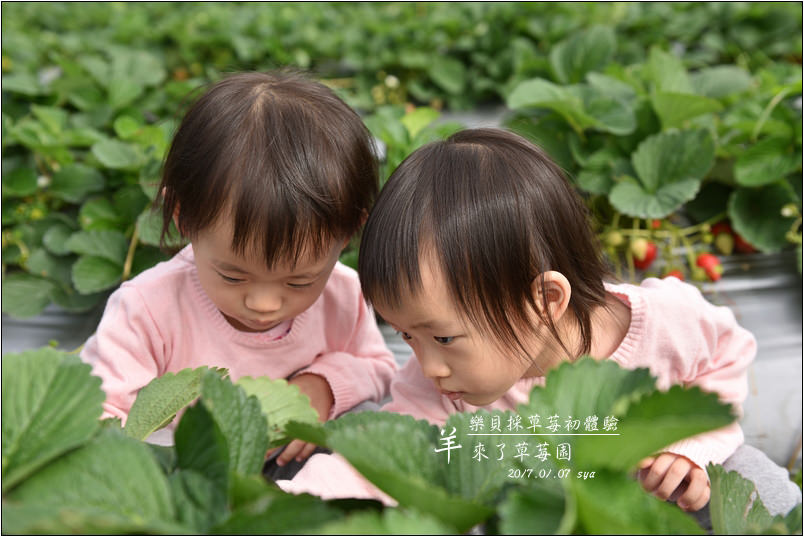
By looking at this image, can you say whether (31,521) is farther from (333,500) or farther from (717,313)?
(717,313)

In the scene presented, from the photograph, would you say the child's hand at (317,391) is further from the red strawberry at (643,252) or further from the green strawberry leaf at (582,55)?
the green strawberry leaf at (582,55)

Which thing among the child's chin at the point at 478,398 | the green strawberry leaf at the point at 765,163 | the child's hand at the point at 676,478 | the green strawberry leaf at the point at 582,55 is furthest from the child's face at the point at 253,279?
the green strawberry leaf at the point at 582,55

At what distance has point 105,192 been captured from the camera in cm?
179

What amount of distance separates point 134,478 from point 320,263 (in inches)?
25.2

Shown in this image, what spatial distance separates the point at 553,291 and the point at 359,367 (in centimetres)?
47

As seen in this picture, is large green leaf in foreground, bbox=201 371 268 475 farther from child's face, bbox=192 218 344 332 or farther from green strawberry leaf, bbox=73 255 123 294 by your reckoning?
green strawberry leaf, bbox=73 255 123 294

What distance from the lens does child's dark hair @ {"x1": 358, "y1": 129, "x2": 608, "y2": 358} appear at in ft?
2.94

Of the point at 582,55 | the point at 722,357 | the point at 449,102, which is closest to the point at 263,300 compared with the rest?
the point at 722,357

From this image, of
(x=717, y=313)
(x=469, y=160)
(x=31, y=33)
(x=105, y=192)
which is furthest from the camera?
(x=31, y=33)

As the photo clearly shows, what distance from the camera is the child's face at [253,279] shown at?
40.1 inches

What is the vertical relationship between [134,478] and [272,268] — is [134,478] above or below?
above

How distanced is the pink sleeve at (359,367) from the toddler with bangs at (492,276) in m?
0.24

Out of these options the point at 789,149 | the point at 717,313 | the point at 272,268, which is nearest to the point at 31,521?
the point at 272,268

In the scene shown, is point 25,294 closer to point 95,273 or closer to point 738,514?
point 95,273
